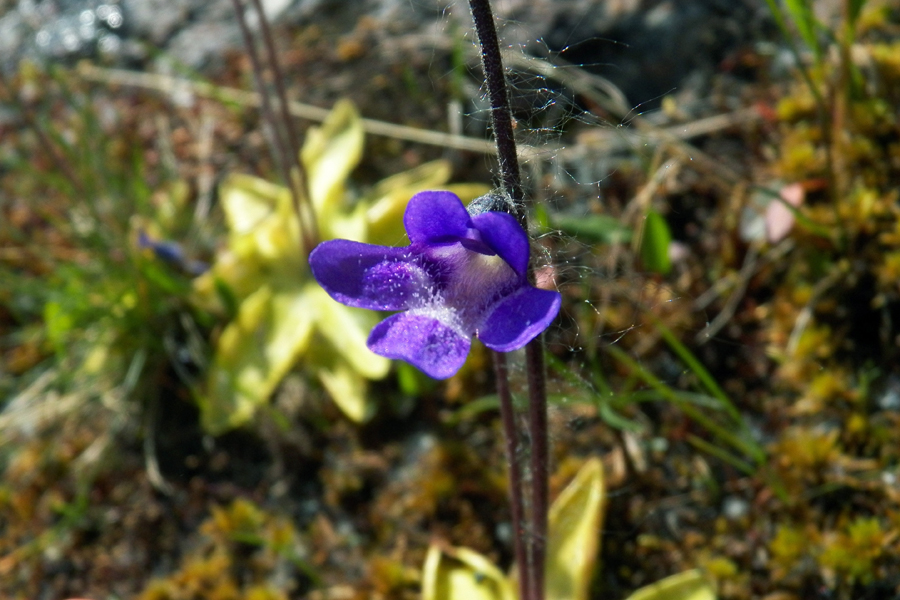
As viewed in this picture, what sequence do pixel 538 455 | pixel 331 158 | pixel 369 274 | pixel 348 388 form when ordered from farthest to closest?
1. pixel 331 158
2. pixel 348 388
3. pixel 538 455
4. pixel 369 274

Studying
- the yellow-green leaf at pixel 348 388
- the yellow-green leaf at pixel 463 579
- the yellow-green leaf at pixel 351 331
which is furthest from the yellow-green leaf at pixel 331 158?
the yellow-green leaf at pixel 463 579

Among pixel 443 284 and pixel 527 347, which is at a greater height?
pixel 443 284

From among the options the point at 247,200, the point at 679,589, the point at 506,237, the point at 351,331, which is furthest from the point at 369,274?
the point at 247,200

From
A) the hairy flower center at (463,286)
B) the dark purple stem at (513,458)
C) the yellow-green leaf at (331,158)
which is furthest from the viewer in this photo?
the yellow-green leaf at (331,158)

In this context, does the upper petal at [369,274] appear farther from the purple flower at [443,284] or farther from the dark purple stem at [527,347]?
the dark purple stem at [527,347]

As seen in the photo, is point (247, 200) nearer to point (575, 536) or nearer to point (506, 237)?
point (575, 536)

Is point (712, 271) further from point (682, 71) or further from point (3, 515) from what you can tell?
point (3, 515)

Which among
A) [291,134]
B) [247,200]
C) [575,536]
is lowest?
[575,536]
